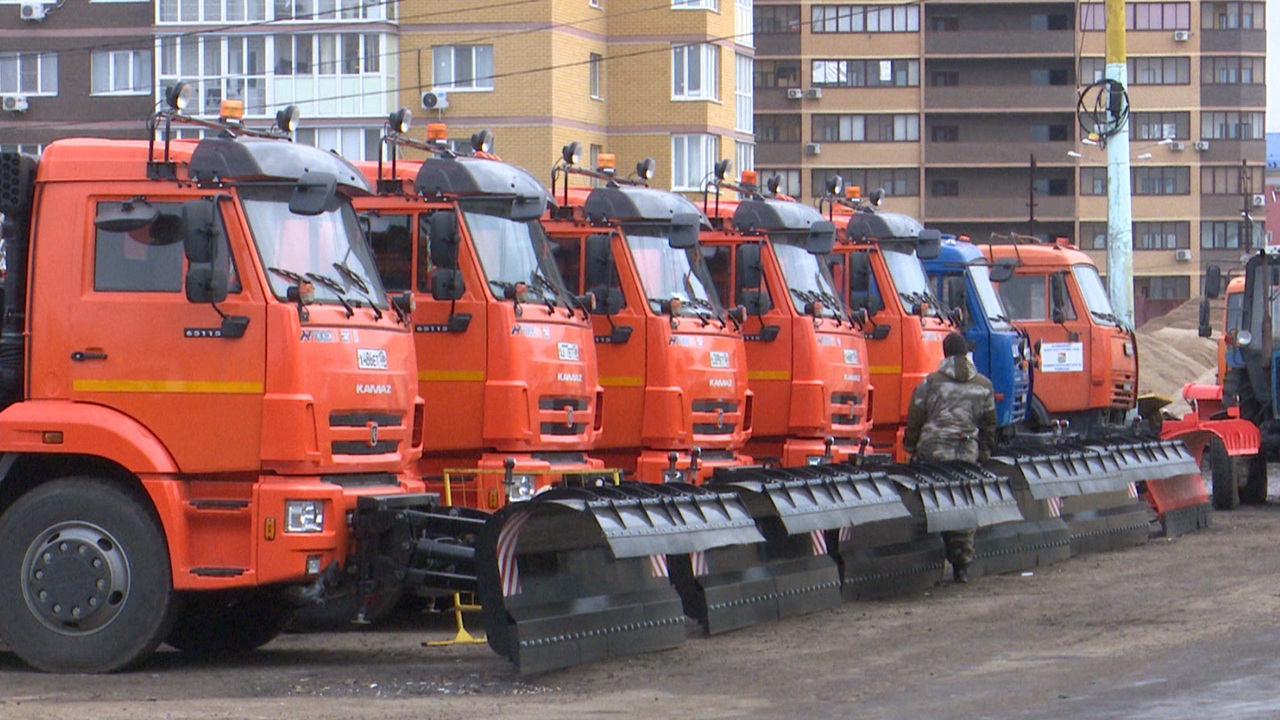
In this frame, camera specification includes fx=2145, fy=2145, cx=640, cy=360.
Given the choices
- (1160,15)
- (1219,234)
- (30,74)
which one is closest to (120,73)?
(30,74)

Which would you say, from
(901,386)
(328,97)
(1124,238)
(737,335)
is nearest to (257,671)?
(737,335)

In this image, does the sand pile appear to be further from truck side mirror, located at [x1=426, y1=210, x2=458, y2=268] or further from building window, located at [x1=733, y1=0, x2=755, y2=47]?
truck side mirror, located at [x1=426, y1=210, x2=458, y2=268]

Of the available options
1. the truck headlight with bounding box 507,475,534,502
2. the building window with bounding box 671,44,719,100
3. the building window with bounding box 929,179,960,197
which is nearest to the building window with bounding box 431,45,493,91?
the building window with bounding box 671,44,719,100

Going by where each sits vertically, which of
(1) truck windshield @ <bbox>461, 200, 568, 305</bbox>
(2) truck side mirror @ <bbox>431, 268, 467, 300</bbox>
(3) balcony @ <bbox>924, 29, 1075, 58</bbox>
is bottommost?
(2) truck side mirror @ <bbox>431, 268, 467, 300</bbox>

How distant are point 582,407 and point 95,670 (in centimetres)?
472

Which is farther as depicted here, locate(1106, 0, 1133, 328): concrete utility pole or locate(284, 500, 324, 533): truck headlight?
locate(1106, 0, 1133, 328): concrete utility pole

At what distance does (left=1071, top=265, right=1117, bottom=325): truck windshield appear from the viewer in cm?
2716

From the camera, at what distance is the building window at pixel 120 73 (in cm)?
6288

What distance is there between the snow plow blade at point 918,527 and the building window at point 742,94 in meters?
49.4

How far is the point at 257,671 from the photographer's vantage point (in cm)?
1270

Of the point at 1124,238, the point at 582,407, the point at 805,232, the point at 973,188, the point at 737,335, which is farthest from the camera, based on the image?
the point at 973,188

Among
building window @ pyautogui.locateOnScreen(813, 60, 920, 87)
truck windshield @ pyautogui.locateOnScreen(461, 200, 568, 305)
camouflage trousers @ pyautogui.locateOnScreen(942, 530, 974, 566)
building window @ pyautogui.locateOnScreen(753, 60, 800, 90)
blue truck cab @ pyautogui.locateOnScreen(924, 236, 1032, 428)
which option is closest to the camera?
truck windshield @ pyautogui.locateOnScreen(461, 200, 568, 305)

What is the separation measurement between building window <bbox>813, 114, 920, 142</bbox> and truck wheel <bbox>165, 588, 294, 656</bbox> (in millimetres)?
85615

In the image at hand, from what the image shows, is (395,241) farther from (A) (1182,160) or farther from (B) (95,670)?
(A) (1182,160)
